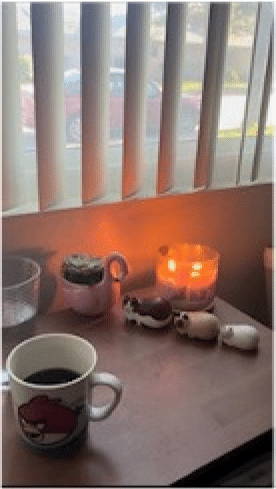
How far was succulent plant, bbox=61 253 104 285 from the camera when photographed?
2.44 ft

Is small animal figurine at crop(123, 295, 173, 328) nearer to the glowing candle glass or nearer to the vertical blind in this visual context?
the glowing candle glass

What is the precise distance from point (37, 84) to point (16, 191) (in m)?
0.15

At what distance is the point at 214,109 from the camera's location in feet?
2.66

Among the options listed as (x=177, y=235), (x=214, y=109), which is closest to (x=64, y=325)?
(x=177, y=235)

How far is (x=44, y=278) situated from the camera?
2.65 ft

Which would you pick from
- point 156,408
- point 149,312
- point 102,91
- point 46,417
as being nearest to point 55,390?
point 46,417

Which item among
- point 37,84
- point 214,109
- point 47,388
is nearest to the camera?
point 47,388

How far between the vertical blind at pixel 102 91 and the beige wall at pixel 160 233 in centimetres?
4

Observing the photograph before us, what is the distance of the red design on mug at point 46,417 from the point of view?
0.50m

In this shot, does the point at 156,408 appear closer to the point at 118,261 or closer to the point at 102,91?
the point at 118,261

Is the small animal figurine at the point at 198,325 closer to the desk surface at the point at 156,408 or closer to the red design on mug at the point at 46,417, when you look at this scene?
the desk surface at the point at 156,408

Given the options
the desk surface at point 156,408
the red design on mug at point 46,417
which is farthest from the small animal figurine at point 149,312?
the red design on mug at point 46,417

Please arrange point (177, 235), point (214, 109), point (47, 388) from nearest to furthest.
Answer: point (47, 388) → point (214, 109) → point (177, 235)

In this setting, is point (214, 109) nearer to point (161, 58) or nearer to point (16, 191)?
point (161, 58)
